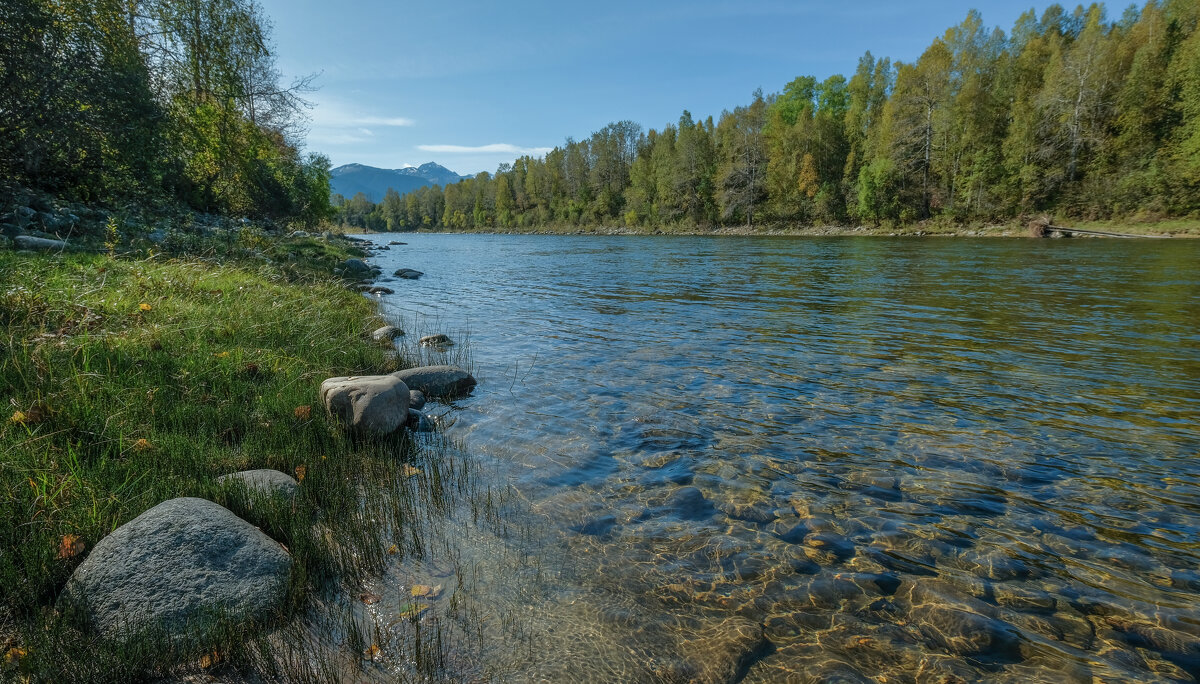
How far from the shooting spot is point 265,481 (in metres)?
4.38

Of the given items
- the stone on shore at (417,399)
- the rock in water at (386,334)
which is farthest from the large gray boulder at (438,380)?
the rock in water at (386,334)

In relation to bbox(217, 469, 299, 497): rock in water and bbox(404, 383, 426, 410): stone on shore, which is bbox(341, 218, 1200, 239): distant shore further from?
bbox(217, 469, 299, 497): rock in water

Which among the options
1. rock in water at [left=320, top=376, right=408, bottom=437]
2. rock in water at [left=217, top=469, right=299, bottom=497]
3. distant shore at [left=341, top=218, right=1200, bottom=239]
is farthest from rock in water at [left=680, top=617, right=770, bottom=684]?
distant shore at [left=341, top=218, right=1200, bottom=239]

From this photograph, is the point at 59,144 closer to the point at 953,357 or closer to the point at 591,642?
the point at 591,642

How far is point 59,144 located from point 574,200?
337ft

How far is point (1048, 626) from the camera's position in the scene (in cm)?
323

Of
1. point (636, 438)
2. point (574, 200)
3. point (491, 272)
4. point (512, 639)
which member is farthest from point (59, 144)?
point (574, 200)

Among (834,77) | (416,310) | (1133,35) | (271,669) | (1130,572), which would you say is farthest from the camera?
(834,77)

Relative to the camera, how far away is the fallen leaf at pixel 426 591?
140 inches

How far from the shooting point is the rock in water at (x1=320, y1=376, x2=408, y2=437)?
5.86 m

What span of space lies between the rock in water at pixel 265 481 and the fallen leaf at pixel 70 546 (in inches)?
36.0

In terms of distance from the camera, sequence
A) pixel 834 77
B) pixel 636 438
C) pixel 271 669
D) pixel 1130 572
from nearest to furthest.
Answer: pixel 271 669 < pixel 1130 572 < pixel 636 438 < pixel 834 77

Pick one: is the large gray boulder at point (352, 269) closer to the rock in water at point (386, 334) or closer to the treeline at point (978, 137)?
the rock in water at point (386, 334)

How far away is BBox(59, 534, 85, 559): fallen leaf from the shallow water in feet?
6.28
